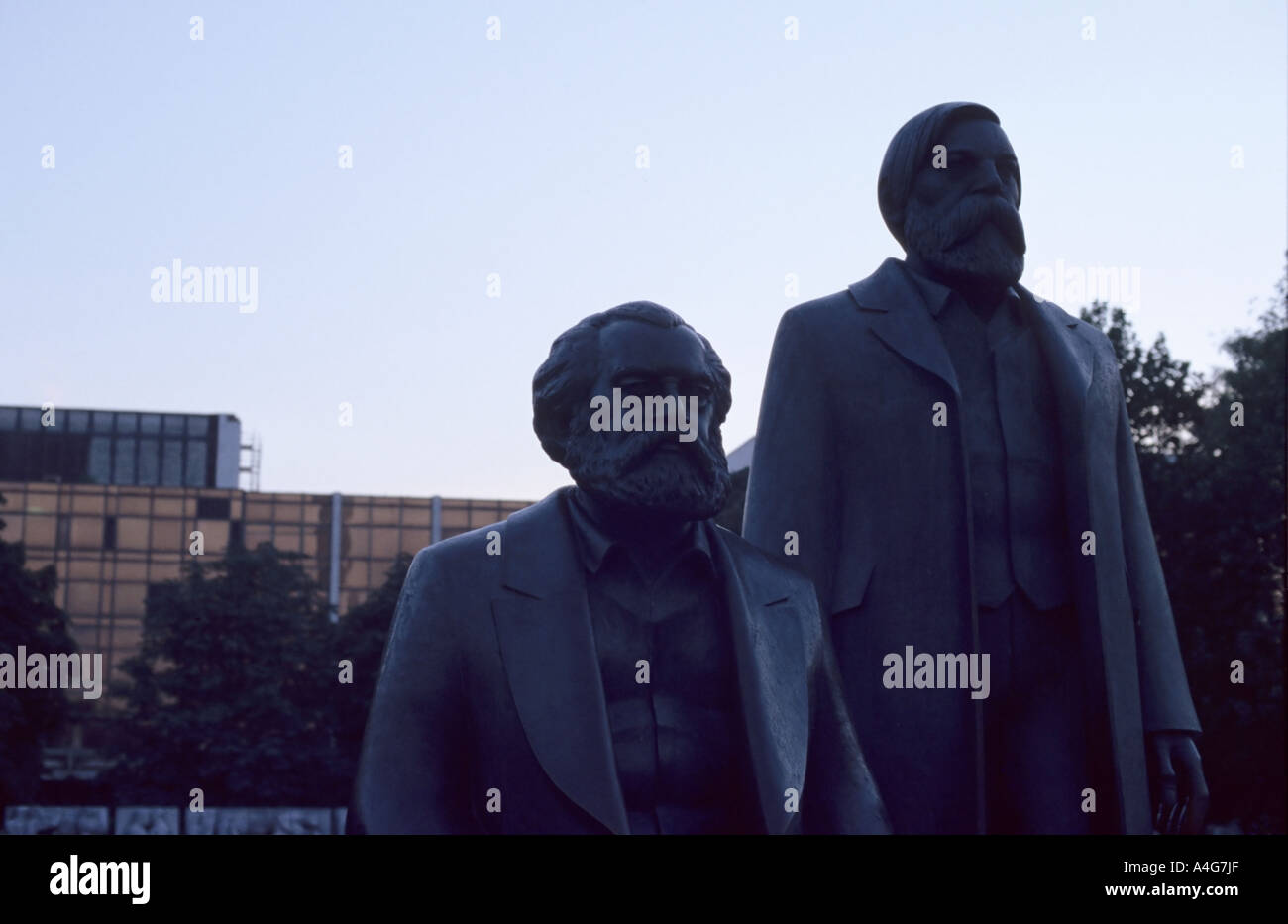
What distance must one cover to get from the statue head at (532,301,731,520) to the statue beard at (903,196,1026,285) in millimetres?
2088

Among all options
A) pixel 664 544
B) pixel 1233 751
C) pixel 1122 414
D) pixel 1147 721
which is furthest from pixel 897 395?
pixel 1233 751

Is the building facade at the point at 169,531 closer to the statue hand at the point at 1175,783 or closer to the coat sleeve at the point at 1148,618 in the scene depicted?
the coat sleeve at the point at 1148,618

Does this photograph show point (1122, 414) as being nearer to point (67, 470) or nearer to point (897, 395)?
point (897, 395)

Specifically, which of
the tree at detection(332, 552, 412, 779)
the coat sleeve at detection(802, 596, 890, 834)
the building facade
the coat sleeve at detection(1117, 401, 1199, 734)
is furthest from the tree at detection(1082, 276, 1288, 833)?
the building facade

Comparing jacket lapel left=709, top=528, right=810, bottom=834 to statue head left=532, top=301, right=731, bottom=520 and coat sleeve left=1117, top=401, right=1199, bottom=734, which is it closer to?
statue head left=532, top=301, right=731, bottom=520

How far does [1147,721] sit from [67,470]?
7349cm

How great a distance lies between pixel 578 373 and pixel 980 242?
2368 millimetres

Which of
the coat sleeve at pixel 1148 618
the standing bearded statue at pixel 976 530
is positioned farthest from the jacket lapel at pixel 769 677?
the coat sleeve at pixel 1148 618

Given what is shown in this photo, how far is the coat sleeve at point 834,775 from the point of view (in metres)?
4.80

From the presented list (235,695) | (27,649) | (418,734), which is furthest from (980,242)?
(235,695)

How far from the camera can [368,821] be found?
4.52m

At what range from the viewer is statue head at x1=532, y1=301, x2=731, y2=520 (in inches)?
188

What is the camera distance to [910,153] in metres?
6.92
